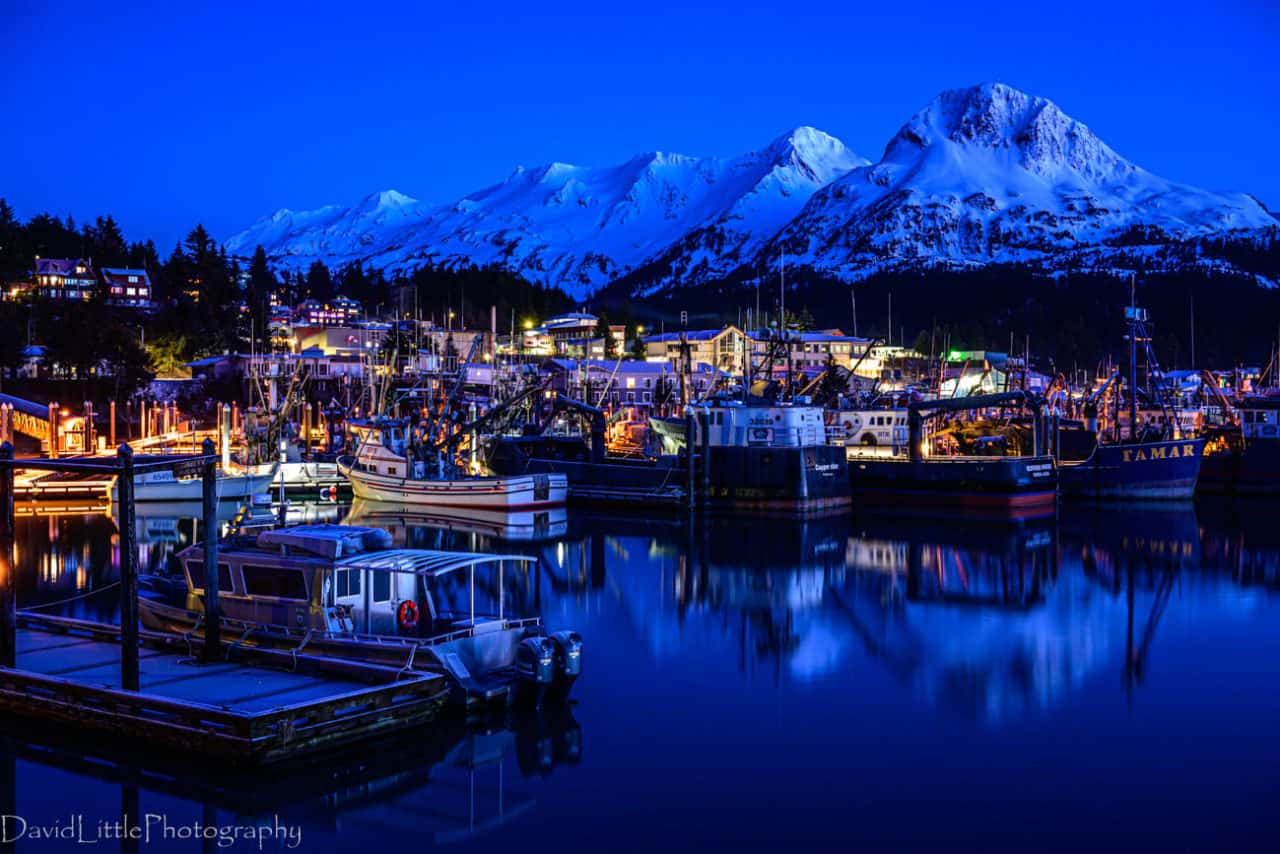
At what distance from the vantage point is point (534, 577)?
2889 cm

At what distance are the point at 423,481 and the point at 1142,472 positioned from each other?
2915cm

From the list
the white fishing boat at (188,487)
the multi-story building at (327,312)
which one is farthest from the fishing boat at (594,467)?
the multi-story building at (327,312)

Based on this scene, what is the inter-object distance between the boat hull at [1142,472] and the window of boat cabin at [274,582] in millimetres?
38809

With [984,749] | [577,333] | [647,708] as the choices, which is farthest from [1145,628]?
[577,333]

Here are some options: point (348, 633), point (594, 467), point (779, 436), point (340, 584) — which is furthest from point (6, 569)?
point (594, 467)

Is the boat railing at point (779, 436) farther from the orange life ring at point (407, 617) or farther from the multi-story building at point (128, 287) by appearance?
the multi-story building at point (128, 287)

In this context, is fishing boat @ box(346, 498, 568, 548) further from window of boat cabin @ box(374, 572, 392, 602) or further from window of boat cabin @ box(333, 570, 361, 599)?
window of boat cabin @ box(333, 570, 361, 599)

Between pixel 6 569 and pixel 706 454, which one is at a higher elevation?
pixel 706 454

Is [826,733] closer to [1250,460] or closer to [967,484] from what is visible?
[967,484]

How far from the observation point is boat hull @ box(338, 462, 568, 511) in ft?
137

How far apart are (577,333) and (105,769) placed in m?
107

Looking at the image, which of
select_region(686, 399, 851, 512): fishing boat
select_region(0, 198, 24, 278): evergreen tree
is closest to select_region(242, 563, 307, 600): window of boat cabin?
select_region(686, 399, 851, 512): fishing boat

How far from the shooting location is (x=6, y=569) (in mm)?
15266

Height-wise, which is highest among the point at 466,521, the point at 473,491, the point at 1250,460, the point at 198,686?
the point at 1250,460
